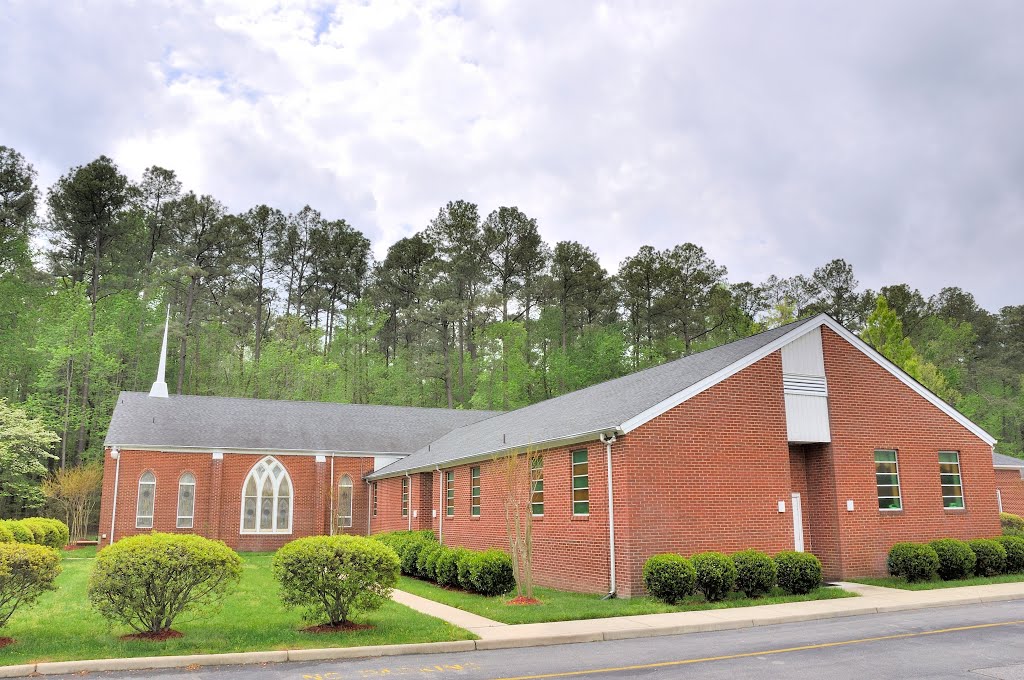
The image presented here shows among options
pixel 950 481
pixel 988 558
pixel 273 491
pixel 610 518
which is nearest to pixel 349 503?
pixel 273 491

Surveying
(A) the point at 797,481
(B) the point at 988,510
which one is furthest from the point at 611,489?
(B) the point at 988,510

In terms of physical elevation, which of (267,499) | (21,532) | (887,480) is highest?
(887,480)

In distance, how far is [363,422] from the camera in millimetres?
38625

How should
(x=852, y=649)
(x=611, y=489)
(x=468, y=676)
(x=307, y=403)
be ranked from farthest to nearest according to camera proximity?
(x=307, y=403)
(x=611, y=489)
(x=852, y=649)
(x=468, y=676)

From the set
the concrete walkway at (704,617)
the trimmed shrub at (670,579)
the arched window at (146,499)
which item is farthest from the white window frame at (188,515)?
the trimmed shrub at (670,579)

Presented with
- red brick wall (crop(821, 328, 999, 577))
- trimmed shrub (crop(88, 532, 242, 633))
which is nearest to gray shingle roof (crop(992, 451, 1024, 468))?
red brick wall (crop(821, 328, 999, 577))

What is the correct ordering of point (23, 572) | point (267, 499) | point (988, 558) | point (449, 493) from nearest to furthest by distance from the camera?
point (23, 572), point (988, 558), point (449, 493), point (267, 499)

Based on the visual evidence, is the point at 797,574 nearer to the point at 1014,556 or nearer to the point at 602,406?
the point at 602,406

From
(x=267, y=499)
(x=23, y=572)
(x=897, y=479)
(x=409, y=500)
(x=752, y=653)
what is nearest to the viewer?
(x=752, y=653)

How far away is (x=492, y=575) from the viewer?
17.0m

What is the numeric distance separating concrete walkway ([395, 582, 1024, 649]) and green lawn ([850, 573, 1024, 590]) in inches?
19.2

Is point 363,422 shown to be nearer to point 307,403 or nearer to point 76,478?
point 307,403

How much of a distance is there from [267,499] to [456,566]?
18.1 metres

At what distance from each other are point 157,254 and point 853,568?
49.9 m
